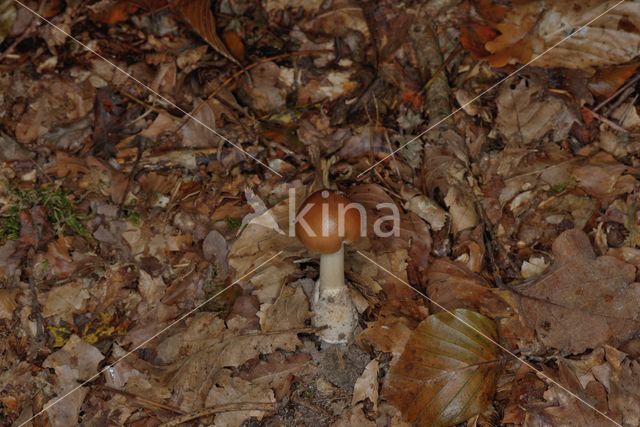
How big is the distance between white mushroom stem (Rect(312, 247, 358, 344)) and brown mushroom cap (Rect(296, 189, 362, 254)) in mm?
290

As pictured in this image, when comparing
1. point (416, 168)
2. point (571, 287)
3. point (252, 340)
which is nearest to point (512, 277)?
point (571, 287)

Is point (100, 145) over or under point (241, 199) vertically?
over

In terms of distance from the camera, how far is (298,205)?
3344 millimetres

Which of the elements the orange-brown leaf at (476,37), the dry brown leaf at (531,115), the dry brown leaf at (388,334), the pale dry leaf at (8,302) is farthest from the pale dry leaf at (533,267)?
the pale dry leaf at (8,302)

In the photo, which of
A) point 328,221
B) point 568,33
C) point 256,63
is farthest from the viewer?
point 256,63

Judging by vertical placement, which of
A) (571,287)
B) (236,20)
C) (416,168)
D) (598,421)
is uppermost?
(236,20)

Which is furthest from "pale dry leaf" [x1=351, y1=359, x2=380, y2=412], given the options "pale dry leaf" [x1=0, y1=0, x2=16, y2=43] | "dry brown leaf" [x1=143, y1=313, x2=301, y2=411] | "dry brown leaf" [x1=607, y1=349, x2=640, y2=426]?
"pale dry leaf" [x1=0, y1=0, x2=16, y2=43]

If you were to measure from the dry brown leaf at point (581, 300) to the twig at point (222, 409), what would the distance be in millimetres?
1382

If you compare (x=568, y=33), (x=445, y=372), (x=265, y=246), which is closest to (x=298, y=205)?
(x=265, y=246)

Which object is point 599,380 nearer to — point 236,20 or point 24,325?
point 24,325

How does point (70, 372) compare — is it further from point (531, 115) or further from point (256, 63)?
point (531, 115)

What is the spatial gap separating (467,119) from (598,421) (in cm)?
199

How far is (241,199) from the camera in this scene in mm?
3500

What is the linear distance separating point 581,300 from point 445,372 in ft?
2.65
